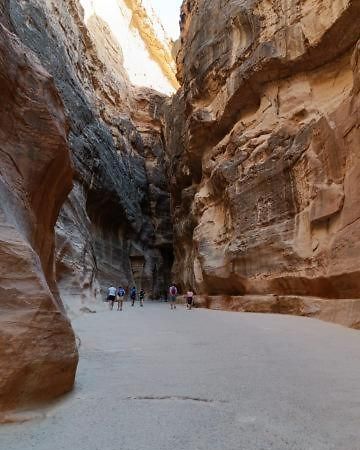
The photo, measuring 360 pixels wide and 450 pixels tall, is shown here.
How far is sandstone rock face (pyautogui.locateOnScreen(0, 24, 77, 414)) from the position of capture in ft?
8.30

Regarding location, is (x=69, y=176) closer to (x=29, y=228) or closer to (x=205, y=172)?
(x=29, y=228)

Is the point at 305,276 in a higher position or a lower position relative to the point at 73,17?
lower

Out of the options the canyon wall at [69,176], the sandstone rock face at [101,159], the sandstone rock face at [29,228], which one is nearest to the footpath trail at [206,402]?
the sandstone rock face at [29,228]

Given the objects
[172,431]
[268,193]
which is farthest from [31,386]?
[268,193]

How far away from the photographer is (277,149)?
1238 cm

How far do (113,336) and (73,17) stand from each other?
2665cm

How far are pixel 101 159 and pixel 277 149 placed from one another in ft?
47.0

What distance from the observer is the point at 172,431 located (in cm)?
227

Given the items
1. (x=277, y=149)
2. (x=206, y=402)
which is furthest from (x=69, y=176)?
(x=277, y=149)

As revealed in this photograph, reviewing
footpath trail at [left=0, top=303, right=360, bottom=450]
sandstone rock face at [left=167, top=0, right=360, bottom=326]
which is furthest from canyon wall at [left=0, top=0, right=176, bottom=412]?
sandstone rock face at [left=167, top=0, right=360, bottom=326]

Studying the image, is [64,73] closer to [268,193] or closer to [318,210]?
[268,193]

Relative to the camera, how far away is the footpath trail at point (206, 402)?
2127 millimetres

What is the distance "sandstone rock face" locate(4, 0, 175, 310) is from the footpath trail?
32.6 ft

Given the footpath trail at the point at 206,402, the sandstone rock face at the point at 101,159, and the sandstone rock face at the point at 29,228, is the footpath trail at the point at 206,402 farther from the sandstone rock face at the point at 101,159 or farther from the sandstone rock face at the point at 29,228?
the sandstone rock face at the point at 101,159
